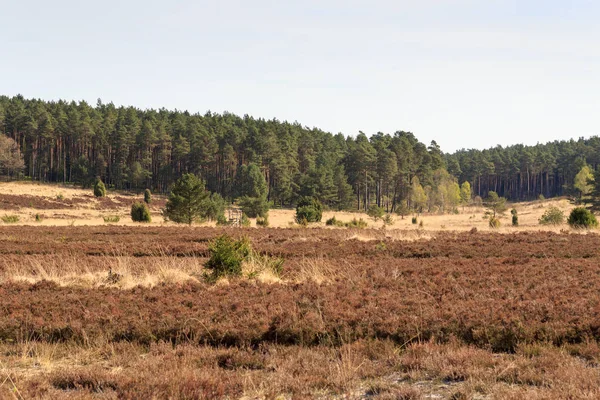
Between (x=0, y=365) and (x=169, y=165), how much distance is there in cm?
8938

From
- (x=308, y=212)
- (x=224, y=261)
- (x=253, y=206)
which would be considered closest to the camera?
(x=224, y=261)

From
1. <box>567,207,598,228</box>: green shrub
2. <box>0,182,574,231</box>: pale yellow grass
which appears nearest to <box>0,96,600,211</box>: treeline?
<box>0,182,574,231</box>: pale yellow grass

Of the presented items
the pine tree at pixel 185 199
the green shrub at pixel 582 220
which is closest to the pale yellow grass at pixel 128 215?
the pine tree at pixel 185 199

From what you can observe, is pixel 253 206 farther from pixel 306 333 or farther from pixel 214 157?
pixel 306 333

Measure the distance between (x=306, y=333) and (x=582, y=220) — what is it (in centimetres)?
3047

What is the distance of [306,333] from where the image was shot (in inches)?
323

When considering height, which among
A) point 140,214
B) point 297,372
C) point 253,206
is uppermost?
point 253,206

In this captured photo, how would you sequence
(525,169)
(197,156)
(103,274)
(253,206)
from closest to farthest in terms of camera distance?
(103,274)
(253,206)
(197,156)
(525,169)

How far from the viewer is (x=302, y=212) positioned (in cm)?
4569

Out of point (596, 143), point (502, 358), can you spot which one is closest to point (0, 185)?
point (502, 358)

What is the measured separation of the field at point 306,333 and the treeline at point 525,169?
5033 inches

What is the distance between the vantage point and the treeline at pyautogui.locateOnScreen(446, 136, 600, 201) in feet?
428

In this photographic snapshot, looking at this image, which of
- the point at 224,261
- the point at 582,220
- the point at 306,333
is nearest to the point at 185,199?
the point at 224,261

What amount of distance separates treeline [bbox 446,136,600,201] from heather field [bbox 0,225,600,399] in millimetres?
128275
